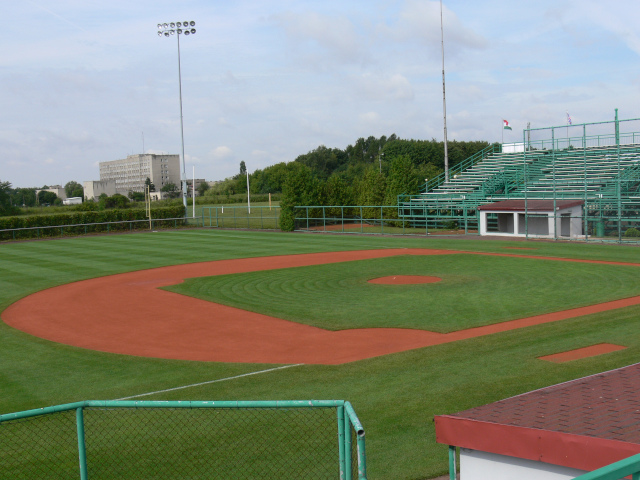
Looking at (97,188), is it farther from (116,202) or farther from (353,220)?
(353,220)

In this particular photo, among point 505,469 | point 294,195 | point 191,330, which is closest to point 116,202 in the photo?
point 294,195

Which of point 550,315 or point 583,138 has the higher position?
point 583,138

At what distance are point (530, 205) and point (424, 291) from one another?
2095cm

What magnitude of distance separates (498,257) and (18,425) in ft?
72.6

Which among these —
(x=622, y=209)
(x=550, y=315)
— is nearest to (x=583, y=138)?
(x=622, y=209)

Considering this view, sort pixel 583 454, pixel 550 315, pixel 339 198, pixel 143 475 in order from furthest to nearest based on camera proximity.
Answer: pixel 339 198 → pixel 550 315 → pixel 143 475 → pixel 583 454

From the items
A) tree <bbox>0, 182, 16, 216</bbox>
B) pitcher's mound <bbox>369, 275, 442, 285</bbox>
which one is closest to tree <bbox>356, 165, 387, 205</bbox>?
pitcher's mound <bbox>369, 275, 442, 285</bbox>

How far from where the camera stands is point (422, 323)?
1522cm

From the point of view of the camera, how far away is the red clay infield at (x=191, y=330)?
43.3 feet

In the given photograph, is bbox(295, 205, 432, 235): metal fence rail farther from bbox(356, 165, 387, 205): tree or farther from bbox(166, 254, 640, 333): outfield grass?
bbox(166, 254, 640, 333): outfield grass

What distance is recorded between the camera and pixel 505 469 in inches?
215

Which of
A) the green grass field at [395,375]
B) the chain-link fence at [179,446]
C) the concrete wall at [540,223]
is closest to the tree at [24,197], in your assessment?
the concrete wall at [540,223]

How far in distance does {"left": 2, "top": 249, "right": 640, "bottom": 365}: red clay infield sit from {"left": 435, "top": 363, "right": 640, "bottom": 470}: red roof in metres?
6.35

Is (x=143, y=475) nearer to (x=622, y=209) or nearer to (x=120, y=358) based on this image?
(x=120, y=358)
